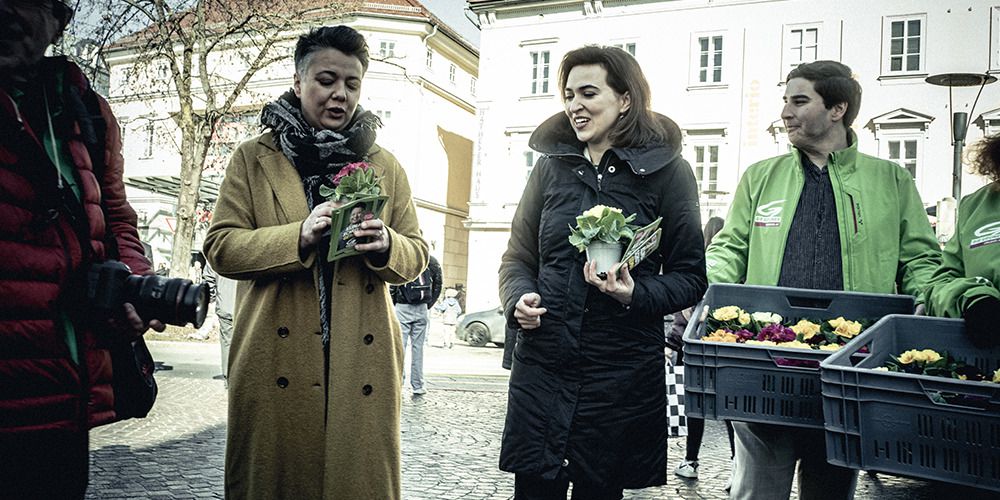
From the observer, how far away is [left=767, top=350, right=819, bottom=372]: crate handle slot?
268cm

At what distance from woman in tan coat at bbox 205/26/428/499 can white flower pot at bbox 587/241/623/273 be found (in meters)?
0.71

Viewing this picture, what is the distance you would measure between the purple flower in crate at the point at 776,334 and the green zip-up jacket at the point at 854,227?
22.0 inches

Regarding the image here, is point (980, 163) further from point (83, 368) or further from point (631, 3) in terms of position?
point (631, 3)

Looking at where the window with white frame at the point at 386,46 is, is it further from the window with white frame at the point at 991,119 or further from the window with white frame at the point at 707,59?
the window with white frame at the point at 991,119

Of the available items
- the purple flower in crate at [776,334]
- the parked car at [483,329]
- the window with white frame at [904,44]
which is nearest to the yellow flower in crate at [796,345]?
the purple flower in crate at [776,334]

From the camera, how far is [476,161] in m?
30.7

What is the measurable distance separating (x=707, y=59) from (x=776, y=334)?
997 inches

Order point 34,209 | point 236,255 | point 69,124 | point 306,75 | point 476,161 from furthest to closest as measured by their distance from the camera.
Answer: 1. point 476,161
2. point 306,75
3. point 236,255
4. point 69,124
5. point 34,209

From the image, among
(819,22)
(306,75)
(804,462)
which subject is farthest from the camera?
(819,22)

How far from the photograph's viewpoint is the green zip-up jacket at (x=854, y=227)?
3342mm

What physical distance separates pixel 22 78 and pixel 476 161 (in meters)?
28.6

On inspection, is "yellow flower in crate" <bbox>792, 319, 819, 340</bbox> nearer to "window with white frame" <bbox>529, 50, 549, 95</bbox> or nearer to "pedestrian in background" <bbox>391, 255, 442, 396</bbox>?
"pedestrian in background" <bbox>391, 255, 442, 396</bbox>

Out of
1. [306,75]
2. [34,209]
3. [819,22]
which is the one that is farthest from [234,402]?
[819,22]

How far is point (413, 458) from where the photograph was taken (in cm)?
636
